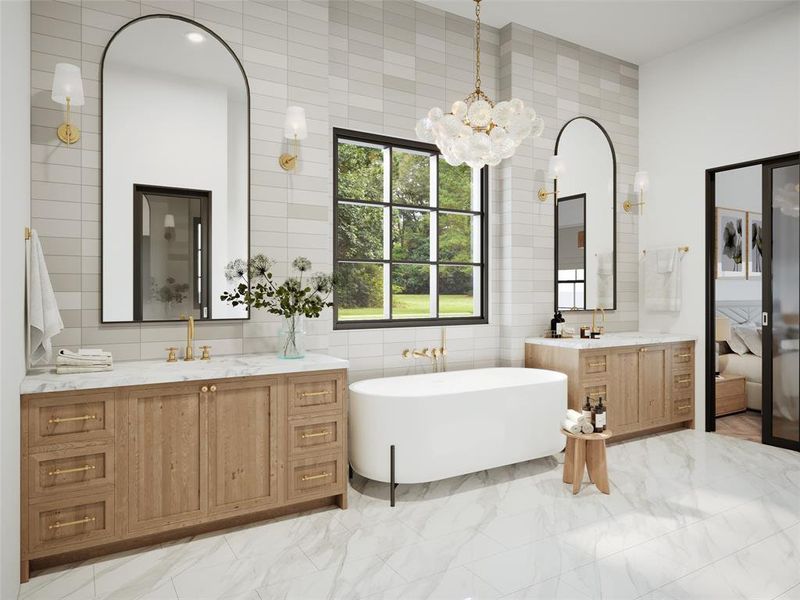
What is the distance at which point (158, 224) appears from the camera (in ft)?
9.82

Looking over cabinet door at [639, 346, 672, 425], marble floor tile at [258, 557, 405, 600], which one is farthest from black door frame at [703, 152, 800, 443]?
marble floor tile at [258, 557, 405, 600]

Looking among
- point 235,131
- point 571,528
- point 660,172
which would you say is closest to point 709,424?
point 660,172

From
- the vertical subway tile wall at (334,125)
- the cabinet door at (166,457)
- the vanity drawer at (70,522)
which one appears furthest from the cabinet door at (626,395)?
the vanity drawer at (70,522)

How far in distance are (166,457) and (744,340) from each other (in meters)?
5.25

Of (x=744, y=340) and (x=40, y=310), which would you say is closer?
(x=40, y=310)

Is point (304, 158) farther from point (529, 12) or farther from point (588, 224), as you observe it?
point (588, 224)

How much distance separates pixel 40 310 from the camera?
231cm

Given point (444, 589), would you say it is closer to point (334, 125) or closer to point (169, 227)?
point (169, 227)

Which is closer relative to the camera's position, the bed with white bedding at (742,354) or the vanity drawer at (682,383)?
the vanity drawer at (682,383)

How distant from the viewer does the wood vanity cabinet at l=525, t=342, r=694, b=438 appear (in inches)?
160

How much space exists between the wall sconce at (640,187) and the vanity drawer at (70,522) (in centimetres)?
489

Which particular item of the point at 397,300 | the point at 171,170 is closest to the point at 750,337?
the point at 397,300

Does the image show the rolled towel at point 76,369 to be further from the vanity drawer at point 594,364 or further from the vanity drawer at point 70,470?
the vanity drawer at point 594,364

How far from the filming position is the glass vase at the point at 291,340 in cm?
304
